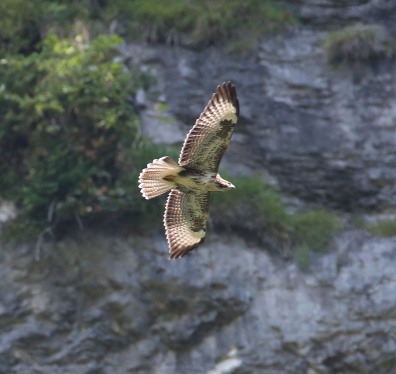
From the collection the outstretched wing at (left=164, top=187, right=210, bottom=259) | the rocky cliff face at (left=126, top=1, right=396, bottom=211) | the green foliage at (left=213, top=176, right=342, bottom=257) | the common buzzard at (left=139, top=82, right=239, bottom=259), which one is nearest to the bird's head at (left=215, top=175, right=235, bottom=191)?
the common buzzard at (left=139, top=82, right=239, bottom=259)

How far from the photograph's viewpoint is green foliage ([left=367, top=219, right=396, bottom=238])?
1116 centimetres

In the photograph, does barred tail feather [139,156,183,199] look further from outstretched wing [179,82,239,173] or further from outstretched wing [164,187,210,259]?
outstretched wing [164,187,210,259]

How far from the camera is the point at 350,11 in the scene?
12.6 metres

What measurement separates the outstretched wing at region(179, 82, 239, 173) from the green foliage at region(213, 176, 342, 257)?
334 cm

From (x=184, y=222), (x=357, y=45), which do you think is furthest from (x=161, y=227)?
(x=357, y=45)

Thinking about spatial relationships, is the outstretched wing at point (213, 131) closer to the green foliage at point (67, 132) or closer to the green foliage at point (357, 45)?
the green foliage at point (67, 132)

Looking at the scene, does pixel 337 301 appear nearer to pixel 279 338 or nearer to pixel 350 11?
pixel 279 338

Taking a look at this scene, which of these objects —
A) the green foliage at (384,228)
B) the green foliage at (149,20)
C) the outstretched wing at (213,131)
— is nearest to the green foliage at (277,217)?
the green foliage at (384,228)

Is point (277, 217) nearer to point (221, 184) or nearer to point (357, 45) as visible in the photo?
point (357, 45)

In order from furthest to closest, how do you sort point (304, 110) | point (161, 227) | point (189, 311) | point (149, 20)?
point (149, 20) < point (304, 110) < point (161, 227) < point (189, 311)

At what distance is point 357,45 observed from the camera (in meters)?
12.2

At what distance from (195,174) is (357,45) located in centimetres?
549

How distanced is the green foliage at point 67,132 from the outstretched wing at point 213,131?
9.93ft

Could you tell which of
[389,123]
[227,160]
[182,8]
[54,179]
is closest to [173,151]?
[227,160]
